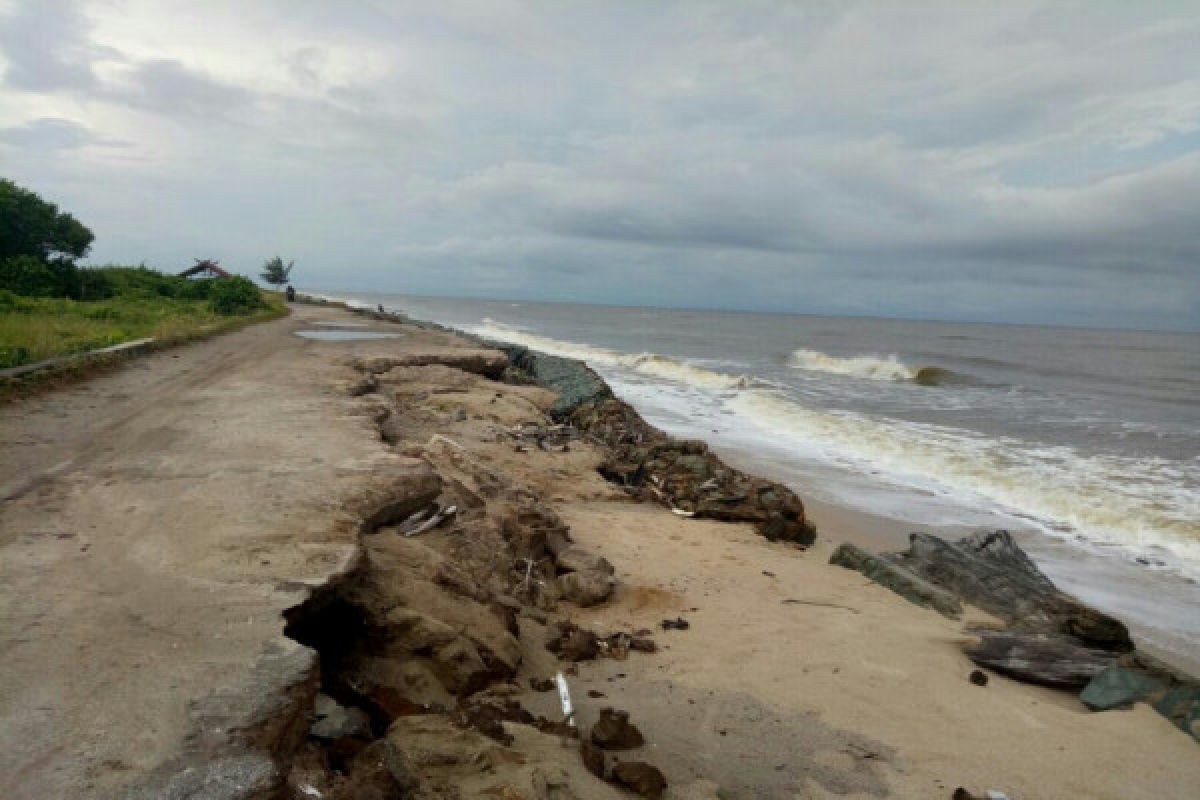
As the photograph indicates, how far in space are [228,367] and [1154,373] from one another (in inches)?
1869

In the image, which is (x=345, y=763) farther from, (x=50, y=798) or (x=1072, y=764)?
(x=1072, y=764)

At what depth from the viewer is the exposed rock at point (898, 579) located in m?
6.53

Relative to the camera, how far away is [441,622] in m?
4.22

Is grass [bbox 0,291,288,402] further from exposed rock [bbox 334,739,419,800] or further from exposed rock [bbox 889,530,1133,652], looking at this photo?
exposed rock [bbox 889,530,1133,652]

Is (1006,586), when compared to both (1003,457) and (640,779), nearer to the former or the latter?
(640,779)

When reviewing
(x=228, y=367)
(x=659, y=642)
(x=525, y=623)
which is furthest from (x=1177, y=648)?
(x=228, y=367)

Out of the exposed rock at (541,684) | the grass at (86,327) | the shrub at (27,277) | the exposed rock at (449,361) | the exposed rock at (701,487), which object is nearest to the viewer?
the exposed rock at (541,684)

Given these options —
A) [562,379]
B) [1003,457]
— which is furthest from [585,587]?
[562,379]

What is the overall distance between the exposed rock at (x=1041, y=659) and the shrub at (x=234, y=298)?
25.8m

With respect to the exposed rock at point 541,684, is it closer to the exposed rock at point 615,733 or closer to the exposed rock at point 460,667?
the exposed rock at point 460,667

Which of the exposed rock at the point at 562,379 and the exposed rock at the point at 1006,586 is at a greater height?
the exposed rock at the point at 562,379

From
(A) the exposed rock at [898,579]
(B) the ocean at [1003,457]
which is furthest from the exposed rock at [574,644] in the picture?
(B) the ocean at [1003,457]

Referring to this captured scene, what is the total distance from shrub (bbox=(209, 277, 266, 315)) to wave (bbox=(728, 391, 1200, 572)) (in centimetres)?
1883

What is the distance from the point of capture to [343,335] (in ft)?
69.2
